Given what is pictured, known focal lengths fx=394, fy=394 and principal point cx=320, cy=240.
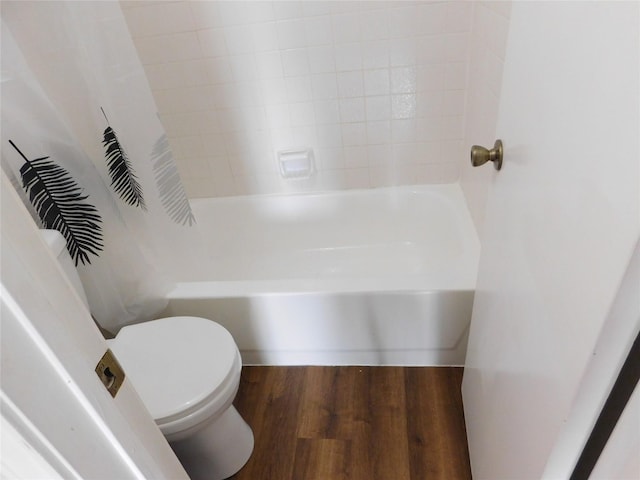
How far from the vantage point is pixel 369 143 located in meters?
1.84

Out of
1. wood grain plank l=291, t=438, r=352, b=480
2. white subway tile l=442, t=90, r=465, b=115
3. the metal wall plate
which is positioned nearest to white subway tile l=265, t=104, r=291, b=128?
white subway tile l=442, t=90, r=465, b=115

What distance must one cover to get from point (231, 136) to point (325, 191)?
1.74 ft

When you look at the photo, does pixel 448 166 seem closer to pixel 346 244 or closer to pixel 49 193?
pixel 346 244

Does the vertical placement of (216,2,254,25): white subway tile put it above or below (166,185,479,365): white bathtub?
above

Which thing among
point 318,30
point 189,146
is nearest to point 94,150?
point 189,146

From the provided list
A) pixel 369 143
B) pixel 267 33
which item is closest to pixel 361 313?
pixel 369 143

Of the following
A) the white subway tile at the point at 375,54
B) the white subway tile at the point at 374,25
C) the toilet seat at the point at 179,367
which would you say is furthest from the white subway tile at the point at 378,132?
the toilet seat at the point at 179,367

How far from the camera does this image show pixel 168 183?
1326 mm

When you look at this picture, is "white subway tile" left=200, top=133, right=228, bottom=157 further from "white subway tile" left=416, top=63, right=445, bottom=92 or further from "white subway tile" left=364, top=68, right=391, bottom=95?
"white subway tile" left=416, top=63, right=445, bottom=92

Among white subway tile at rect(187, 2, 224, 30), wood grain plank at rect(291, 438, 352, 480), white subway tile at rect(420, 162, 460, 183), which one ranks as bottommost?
wood grain plank at rect(291, 438, 352, 480)

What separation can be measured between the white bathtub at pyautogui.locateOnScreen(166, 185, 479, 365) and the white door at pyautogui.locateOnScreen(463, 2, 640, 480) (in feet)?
1.51

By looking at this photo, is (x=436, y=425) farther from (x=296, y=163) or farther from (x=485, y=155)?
(x=296, y=163)

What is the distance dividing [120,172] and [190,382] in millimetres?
628

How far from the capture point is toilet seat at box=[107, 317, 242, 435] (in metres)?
0.99
